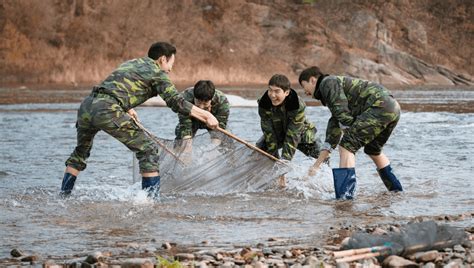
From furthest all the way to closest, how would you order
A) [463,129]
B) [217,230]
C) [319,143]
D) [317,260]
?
[463,129], [319,143], [217,230], [317,260]

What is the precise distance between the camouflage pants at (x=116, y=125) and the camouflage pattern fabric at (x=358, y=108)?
70.1 inches

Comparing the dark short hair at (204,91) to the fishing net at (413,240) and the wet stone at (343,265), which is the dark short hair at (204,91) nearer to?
the fishing net at (413,240)

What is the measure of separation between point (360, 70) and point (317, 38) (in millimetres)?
4366

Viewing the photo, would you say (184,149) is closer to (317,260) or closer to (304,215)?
(304,215)

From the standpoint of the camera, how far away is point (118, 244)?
293 inches

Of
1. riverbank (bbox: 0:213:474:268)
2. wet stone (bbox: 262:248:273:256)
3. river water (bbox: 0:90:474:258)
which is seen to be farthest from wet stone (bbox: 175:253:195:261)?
Result: river water (bbox: 0:90:474:258)

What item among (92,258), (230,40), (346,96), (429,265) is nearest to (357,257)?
(429,265)

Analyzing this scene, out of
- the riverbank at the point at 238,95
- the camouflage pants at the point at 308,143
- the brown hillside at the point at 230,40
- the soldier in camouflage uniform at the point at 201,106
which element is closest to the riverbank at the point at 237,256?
the soldier in camouflage uniform at the point at 201,106

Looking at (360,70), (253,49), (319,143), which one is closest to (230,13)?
(253,49)

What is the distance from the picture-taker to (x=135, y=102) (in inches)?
372

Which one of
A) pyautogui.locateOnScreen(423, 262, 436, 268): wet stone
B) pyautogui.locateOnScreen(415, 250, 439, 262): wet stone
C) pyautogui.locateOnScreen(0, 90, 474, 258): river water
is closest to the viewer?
pyautogui.locateOnScreen(423, 262, 436, 268): wet stone

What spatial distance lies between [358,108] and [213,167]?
6.05ft

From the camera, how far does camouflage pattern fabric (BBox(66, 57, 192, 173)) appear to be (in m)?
9.27

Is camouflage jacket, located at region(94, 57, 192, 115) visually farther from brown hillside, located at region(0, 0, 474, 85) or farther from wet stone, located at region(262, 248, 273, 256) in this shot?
brown hillside, located at region(0, 0, 474, 85)
